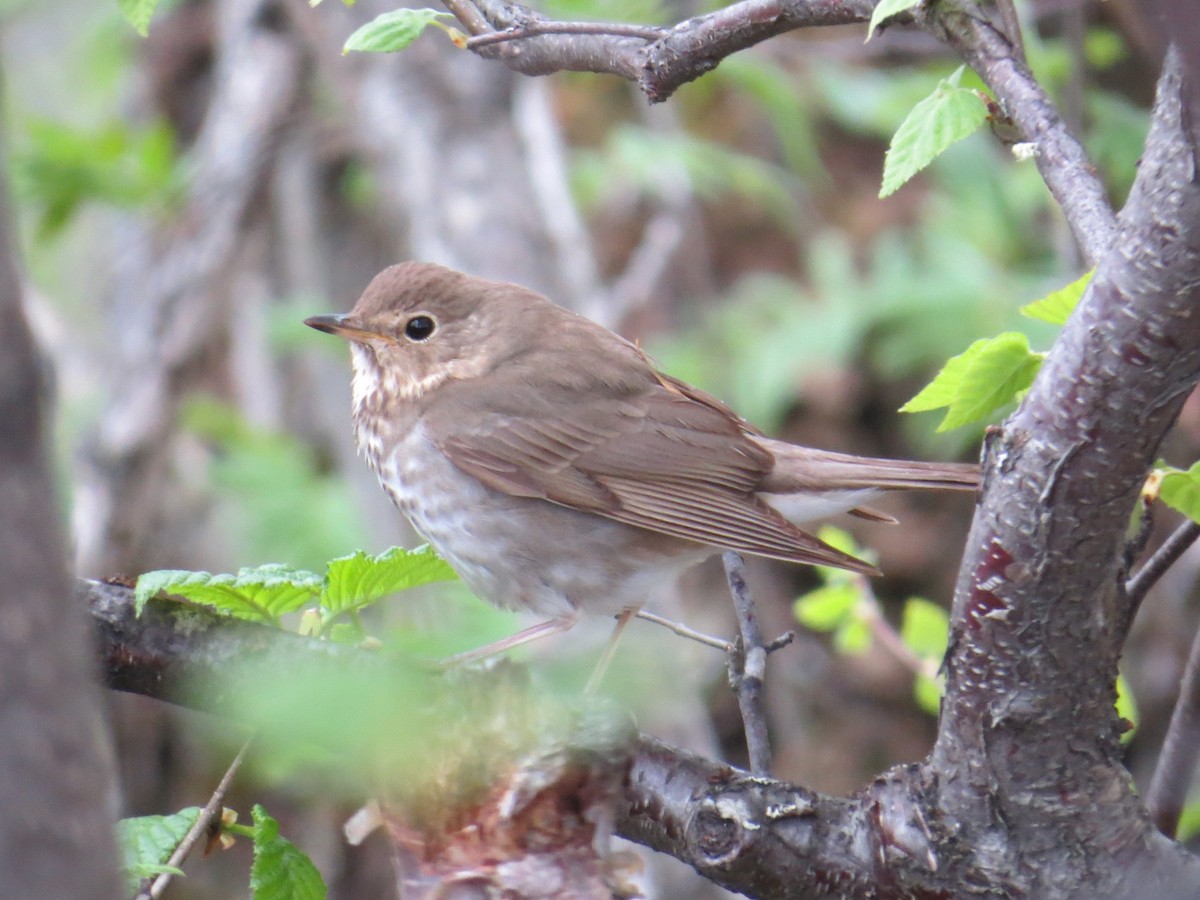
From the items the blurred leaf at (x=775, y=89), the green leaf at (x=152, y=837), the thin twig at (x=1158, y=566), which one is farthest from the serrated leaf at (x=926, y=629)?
the blurred leaf at (x=775, y=89)

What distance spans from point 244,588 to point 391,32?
2.95 ft

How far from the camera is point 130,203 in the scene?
5.55 meters

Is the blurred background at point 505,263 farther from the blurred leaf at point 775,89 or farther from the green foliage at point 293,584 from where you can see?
the green foliage at point 293,584

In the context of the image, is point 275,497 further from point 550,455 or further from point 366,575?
point 366,575

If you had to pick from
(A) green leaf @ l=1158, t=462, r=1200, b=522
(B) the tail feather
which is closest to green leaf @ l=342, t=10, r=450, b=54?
(A) green leaf @ l=1158, t=462, r=1200, b=522

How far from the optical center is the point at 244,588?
2010 mm

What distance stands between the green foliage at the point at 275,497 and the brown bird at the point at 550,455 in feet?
5.12

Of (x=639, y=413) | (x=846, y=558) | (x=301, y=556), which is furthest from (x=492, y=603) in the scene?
(x=301, y=556)

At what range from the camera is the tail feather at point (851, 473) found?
2951mm

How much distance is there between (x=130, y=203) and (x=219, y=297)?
50 cm

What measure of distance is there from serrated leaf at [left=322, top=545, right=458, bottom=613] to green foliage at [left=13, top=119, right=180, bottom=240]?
151 inches

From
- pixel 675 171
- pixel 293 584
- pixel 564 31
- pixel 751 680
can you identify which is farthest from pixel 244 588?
pixel 675 171

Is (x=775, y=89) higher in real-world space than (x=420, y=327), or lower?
higher

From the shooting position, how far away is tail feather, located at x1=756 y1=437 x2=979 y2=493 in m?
2.95
